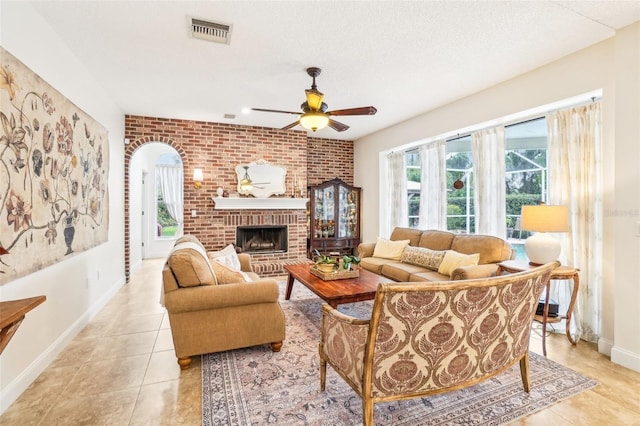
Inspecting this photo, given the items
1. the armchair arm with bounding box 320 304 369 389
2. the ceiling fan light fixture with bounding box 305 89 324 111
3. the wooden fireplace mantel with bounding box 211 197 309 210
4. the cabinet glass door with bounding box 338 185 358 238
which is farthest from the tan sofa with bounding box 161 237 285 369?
the cabinet glass door with bounding box 338 185 358 238

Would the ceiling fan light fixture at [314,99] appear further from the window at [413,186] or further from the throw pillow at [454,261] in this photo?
the window at [413,186]

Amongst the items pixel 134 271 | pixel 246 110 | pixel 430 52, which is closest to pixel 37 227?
pixel 246 110

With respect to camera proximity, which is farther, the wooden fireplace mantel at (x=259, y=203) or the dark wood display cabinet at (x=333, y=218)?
the dark wood display cabinet at (x=333, y=218)

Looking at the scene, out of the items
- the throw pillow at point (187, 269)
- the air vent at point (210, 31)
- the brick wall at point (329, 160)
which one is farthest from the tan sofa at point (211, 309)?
the brick wall at point (329, 160)

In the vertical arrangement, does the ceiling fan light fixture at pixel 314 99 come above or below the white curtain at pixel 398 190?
above

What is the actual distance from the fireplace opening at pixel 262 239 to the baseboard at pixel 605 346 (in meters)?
4.47

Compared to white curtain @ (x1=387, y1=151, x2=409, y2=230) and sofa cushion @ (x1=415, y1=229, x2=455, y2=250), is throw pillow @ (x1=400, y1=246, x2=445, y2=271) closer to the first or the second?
sofa cushion @ (x1=415, y1=229, x2=455, y2=250)

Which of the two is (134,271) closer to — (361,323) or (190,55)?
(190,55)

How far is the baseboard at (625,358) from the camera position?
2352 millimetres

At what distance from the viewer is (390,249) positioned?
469 centimetres

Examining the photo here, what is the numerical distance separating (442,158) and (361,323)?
390cm

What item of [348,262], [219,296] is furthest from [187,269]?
[348,262]

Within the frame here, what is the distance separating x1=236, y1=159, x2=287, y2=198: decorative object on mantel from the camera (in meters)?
5.57

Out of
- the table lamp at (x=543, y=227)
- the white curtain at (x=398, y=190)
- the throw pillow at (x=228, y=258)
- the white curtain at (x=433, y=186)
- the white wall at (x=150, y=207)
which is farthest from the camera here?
the white wall at (x=150, y=207)
